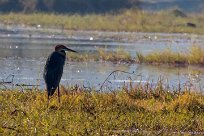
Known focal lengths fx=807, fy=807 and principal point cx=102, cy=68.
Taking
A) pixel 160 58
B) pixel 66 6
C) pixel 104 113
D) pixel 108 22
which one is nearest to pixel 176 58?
pixel 160 58

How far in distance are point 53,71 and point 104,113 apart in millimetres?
1365

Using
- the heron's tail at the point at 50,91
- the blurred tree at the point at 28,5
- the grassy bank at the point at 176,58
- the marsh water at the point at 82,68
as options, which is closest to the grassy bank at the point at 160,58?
the grassy bank at the point at 176,58

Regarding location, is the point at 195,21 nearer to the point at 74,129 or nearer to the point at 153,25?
the point at 153,25

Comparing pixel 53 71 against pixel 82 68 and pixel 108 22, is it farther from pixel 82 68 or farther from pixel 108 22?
pixel 108 22

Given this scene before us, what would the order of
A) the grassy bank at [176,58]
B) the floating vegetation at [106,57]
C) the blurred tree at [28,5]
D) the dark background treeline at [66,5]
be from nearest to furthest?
the grassy bank at [176,58], the floating vegetation at [106,57], the blurred tree at [28,5], the dark background treeline at [66,5]

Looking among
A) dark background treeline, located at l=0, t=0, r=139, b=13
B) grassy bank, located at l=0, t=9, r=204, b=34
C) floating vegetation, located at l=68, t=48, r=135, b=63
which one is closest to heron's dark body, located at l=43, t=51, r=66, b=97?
floating vegetation, located at l=68, t=48, r=135, b=63

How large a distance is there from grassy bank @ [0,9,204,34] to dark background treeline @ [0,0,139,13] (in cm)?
127

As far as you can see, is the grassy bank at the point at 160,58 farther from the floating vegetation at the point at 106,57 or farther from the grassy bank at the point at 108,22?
the grassy bank at the point at 108,22

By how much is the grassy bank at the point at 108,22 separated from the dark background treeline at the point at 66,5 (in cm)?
127

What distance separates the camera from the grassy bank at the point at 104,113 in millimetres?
9266

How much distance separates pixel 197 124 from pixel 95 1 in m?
38.1

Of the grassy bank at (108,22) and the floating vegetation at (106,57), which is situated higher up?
the grassy bank at (108,22)

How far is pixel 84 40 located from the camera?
30578 millimetres

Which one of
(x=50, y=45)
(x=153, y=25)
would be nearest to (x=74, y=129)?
(x=50, y=45)
